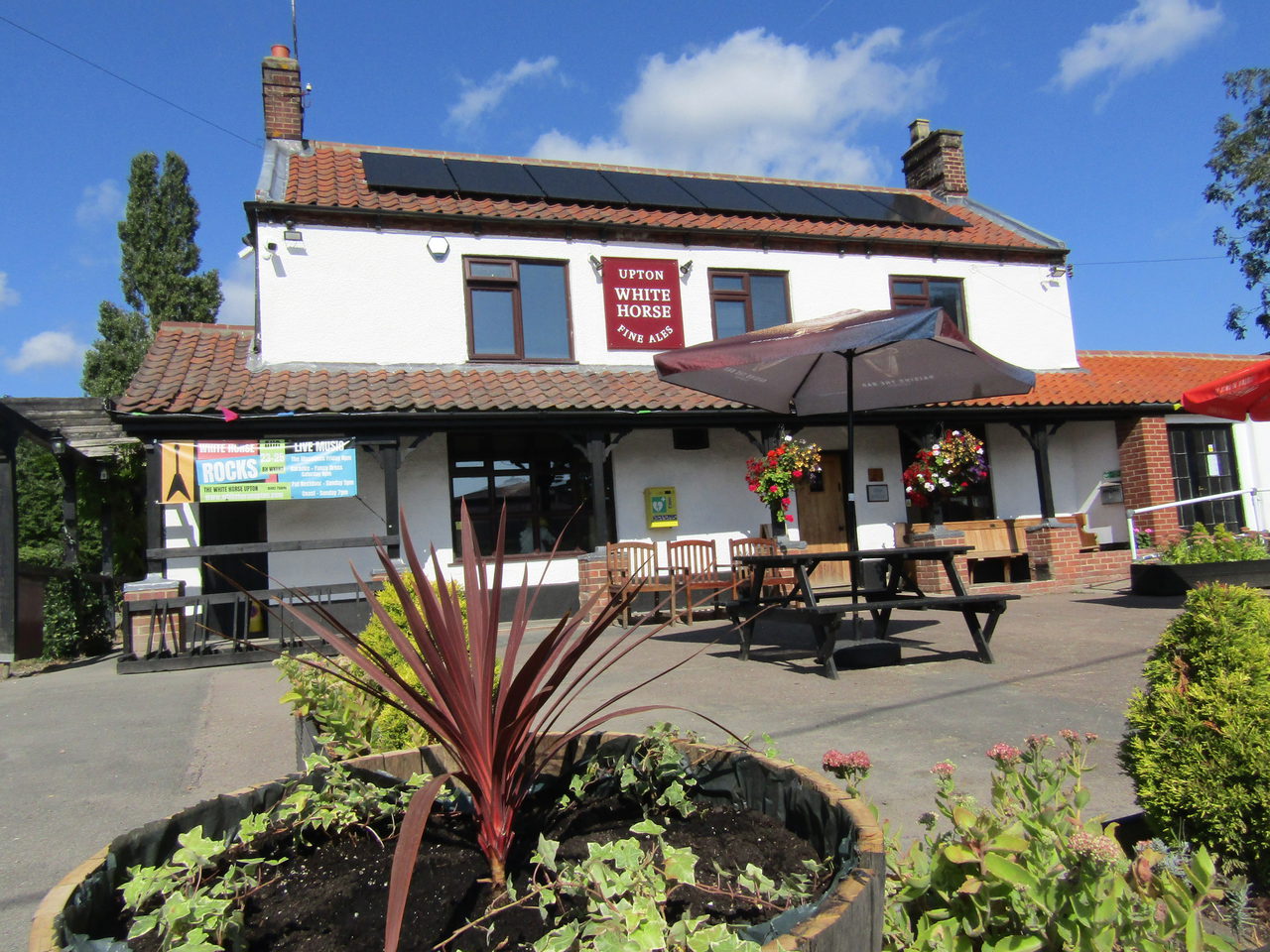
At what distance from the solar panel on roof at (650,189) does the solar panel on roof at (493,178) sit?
144 centimetres

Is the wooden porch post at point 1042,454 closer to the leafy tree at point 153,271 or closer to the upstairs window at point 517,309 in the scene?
the upstairs window at point 517,309

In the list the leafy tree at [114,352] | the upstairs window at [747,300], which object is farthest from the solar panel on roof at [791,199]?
the leafy tree at [114,352]

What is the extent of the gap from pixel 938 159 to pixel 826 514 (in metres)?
8.34

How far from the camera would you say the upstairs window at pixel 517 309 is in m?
11.5

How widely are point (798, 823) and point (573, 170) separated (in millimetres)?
13768

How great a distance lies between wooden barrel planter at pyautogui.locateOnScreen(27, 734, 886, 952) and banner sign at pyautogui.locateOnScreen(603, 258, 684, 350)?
400 inches

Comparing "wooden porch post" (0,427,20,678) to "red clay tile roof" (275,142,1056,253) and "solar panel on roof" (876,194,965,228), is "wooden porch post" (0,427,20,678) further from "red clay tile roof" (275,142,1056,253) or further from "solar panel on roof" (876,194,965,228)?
"solar panel on roof" (876,194,965,228)

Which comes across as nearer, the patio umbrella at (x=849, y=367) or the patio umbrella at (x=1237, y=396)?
the patio umbrella at (x=849, y=367)

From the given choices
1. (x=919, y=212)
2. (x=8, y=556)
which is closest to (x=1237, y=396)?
(x=919, y=212)

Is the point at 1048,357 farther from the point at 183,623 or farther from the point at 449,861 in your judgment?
the point at 449,861

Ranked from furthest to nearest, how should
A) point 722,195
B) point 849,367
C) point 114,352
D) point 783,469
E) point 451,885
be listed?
point 114,352 < point 722,195 < point 783,469 < point 849,367 < point 451,885

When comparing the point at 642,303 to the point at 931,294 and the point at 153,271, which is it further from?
the point at 153,271

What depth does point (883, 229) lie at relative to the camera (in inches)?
551

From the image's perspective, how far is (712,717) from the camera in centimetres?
484
